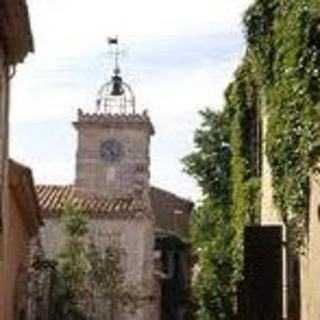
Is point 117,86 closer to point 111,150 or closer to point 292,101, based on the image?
point 111,150

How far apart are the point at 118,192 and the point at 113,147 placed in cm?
283

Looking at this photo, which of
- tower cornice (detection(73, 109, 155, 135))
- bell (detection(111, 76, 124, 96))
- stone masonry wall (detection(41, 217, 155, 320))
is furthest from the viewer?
tower cornice (detection(73, 109, 155, 135))

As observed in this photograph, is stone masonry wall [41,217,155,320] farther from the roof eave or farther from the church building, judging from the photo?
the roof eave

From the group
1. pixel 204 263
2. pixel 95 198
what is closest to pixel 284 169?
pixel 204 263

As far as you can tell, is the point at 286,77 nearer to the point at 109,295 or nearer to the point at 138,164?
the point at 109,295

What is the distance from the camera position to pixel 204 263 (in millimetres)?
33688

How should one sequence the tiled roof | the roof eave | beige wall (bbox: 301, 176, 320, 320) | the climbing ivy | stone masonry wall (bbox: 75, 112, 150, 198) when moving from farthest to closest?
stone masonry wall (bbox: 75, 112, 150, 198), the tiled roof, the roof eave, beige wall (bbox: 301, 176, 320, 320), the climbing ivy

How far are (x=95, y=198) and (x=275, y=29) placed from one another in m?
50.4

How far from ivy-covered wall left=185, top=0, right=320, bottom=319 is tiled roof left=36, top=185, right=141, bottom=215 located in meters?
29.1

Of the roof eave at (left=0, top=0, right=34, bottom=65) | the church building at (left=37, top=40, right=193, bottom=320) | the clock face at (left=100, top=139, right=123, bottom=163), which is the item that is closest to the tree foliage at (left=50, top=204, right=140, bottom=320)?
the church building at (left=37, top=40, right=193, bottom=320)

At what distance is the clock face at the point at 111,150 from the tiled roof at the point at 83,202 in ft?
7.86

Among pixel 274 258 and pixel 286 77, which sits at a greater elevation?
pixel 286 77

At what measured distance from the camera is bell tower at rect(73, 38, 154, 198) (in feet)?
230

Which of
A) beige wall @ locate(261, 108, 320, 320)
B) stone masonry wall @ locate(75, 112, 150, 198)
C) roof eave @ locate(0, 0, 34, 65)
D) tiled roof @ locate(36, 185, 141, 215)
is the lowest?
beige wall @ locate(261, 108, 320, 320)
